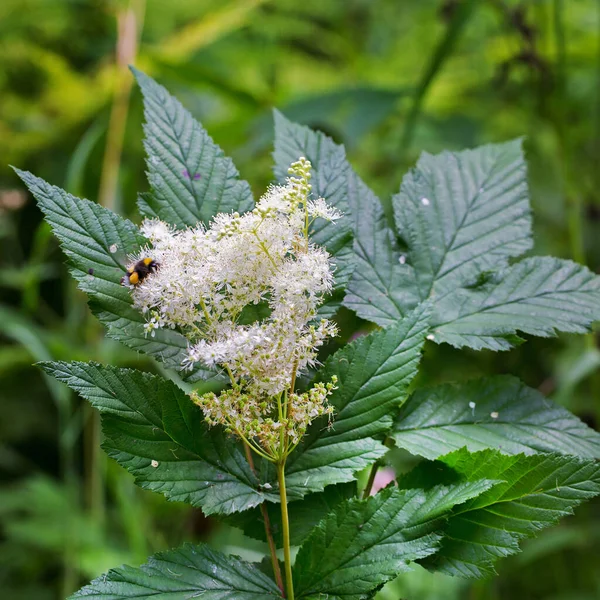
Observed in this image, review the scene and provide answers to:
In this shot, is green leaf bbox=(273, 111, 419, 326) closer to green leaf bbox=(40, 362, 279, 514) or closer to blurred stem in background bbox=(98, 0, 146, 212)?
green leaf bbox=(40, 362, 279, 514)

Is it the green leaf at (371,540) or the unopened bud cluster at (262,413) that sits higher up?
the unopened bud cluster at (262,413)

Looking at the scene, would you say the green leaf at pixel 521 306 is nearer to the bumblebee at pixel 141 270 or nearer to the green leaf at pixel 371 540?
the green leaf at pixel 371 540

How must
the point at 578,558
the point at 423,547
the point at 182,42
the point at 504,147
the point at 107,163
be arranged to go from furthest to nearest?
the point at 182,42, the point at 578,558, the point at 107,163, the point at 504,147, the point at 423,547

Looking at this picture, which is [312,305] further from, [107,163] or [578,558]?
[578,558]

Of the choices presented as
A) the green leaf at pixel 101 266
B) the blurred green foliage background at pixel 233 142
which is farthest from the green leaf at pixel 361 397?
the blurred green foliage background at pixel 233 142

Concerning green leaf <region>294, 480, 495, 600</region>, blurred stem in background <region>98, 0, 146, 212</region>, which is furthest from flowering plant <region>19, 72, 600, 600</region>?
blurred stem in background <region>98, 0, 146, 212</region>

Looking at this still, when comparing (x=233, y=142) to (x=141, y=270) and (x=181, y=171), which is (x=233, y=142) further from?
(x=141, y=270)

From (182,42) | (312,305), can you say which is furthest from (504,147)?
(182,42)

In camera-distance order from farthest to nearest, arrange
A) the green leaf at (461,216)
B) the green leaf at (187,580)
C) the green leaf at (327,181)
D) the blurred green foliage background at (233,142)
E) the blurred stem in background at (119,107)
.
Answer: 1. the blurred stem in background at (119,107)
2. the blurred green foliage background at (233,142)
3. the green leaf at (461,216)
4. the green leaf at (327,181)
5. the green leaf at (187,580)
